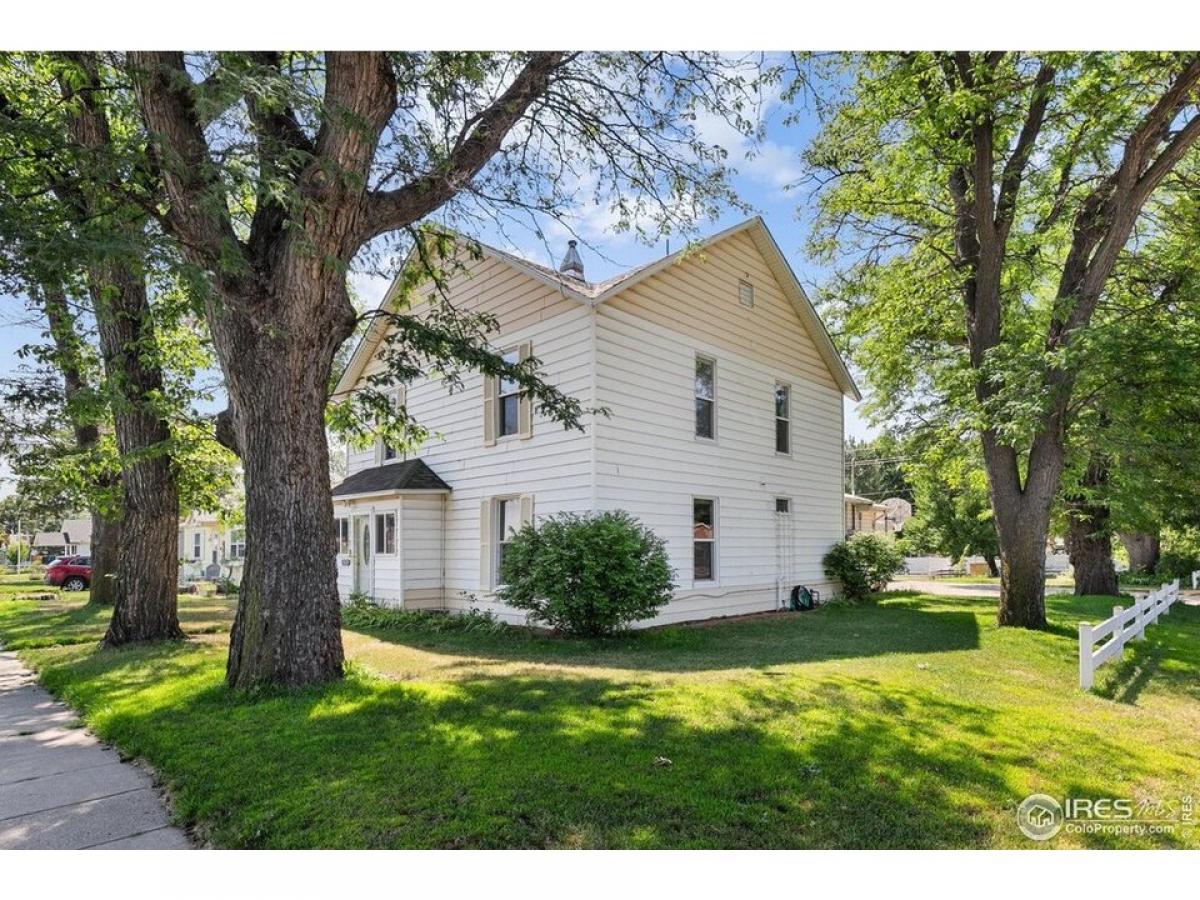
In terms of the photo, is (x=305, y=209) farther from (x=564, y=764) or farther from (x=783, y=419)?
(x=783, y=419)

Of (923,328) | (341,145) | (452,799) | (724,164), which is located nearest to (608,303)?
(724,164)

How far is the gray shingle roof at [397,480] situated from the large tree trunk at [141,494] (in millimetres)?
3488

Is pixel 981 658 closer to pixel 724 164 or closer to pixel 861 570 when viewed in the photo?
pixel 724 164

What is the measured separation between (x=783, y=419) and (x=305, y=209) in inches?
→ 419

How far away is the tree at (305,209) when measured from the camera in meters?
5.33

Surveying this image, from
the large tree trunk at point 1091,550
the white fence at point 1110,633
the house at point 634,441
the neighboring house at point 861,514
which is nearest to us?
the white fence at point 1110,633

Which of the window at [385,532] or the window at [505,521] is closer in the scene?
the window at [505,521]

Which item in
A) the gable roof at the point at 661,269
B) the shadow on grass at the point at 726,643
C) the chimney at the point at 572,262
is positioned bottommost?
the shadow on grass at the point at 726,643

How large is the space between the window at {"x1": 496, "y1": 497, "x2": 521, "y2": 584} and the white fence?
7615 mm

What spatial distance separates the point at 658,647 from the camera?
883cm

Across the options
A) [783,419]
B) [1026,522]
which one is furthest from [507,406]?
[1026,522]

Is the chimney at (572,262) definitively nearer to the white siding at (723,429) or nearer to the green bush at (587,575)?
the white siding at (723,429)

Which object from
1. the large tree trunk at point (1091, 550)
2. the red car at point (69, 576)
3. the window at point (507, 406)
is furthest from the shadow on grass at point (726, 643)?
the red car at point (69, 576)
